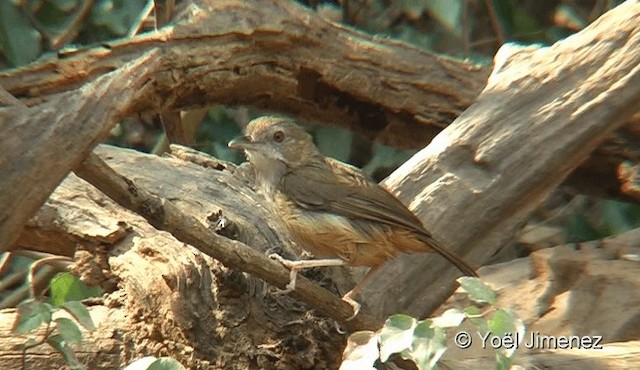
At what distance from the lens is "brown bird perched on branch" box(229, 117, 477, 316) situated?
482 cm

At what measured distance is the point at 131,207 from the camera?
3.64m

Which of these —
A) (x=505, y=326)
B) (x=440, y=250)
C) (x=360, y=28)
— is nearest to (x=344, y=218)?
(x=440, y=250)

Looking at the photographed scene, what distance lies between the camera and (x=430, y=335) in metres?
3.62

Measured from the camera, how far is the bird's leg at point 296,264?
4094 millimetres

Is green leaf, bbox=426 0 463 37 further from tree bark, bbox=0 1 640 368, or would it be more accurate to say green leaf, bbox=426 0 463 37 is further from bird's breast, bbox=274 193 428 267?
bird's breast, bbox=274 193 428 267

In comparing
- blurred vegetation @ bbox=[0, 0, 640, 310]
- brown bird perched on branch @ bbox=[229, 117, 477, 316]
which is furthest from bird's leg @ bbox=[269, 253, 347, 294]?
blurred vegetation @ bbox=[0, 0, 640, 310]

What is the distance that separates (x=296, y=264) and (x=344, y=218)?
540mm

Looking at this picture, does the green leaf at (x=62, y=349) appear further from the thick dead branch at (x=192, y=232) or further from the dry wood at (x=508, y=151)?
the dry wood at (x=508, y=151)

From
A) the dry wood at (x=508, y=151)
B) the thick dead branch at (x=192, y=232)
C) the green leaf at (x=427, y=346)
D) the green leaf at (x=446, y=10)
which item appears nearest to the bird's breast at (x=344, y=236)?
the dry wood at (x=508, y=151)

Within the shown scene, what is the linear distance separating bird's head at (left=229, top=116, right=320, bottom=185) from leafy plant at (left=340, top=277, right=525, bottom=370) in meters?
1.40

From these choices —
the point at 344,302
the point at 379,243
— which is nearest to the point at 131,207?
the point at 344,302

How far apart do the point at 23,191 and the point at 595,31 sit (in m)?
3.07

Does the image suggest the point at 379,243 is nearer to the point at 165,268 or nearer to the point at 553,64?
the point at 165,268

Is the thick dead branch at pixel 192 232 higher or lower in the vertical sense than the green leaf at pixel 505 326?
higher
